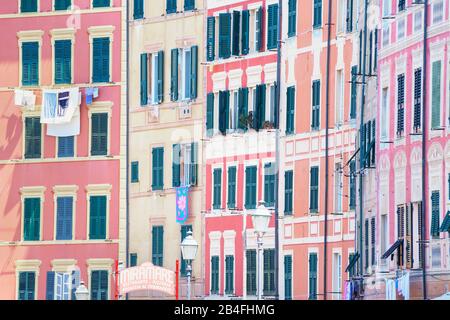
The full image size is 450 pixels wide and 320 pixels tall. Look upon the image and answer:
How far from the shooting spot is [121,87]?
32219 millimetres

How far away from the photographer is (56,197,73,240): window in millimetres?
31016

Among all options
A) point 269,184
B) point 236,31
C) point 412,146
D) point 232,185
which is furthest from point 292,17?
point 412,146

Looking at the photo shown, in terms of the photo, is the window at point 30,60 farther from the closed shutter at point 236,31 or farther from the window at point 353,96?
the window at point 353,96

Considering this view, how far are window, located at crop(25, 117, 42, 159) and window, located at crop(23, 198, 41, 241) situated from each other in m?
0.85

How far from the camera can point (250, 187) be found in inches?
1199

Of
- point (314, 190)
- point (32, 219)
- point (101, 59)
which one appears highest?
point (101, 59)

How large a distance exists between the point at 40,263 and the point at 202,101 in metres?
4.07

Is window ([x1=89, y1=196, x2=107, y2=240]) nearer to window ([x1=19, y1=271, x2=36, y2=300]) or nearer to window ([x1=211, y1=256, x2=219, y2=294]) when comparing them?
window ([x1=19, y1=271, x2=36, y2=300])

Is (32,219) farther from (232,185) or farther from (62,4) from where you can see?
(62,4)

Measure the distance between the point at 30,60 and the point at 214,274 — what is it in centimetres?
480

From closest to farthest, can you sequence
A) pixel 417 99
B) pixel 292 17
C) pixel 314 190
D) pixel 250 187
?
pixel 417 99
pixel 314 190
pixel 292 17
pixel 250 187

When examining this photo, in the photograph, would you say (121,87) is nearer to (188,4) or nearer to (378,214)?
(188,4)

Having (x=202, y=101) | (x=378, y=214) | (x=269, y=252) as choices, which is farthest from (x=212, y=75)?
(x=378, y=214)

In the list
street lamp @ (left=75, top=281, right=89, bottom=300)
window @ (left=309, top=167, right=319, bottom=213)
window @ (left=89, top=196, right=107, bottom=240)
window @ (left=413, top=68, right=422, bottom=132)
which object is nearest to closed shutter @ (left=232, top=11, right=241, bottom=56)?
window @ (left=89, top=196, right=107, bottom=240)
